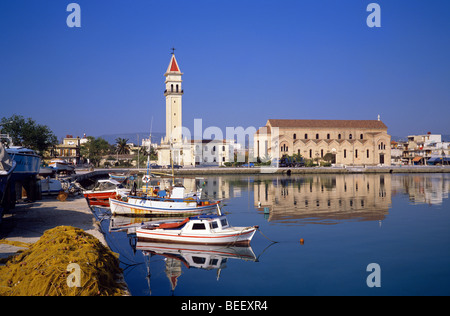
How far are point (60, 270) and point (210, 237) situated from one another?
399 inches

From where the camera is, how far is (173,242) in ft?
70.5

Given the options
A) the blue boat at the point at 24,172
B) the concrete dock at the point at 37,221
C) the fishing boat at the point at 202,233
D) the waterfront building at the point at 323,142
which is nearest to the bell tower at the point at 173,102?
the waterfront building at the point at 323,142

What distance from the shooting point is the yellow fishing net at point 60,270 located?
1133 cm

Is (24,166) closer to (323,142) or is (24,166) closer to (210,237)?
(210,237)

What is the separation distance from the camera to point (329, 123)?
373 ft

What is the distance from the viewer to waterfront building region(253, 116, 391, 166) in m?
106

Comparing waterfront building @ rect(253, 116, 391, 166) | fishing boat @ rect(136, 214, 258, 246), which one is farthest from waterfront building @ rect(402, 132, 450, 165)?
fishing boat @ rect(136, 214, 258, 246)

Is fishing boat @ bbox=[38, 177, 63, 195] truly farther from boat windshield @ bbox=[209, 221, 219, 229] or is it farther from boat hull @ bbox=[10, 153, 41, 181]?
boat windshield @ bbox=[209, 221, 219, 229]

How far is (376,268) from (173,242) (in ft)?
33.1

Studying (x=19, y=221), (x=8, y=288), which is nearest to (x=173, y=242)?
(x=19, y=221)

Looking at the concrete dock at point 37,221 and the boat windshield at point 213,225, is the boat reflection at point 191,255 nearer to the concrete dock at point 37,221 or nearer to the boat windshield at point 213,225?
the boat windshield at point 213,225

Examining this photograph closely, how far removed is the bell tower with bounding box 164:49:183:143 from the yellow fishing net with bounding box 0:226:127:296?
85.4 metres

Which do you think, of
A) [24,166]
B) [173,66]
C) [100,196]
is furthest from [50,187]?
[173,66]
